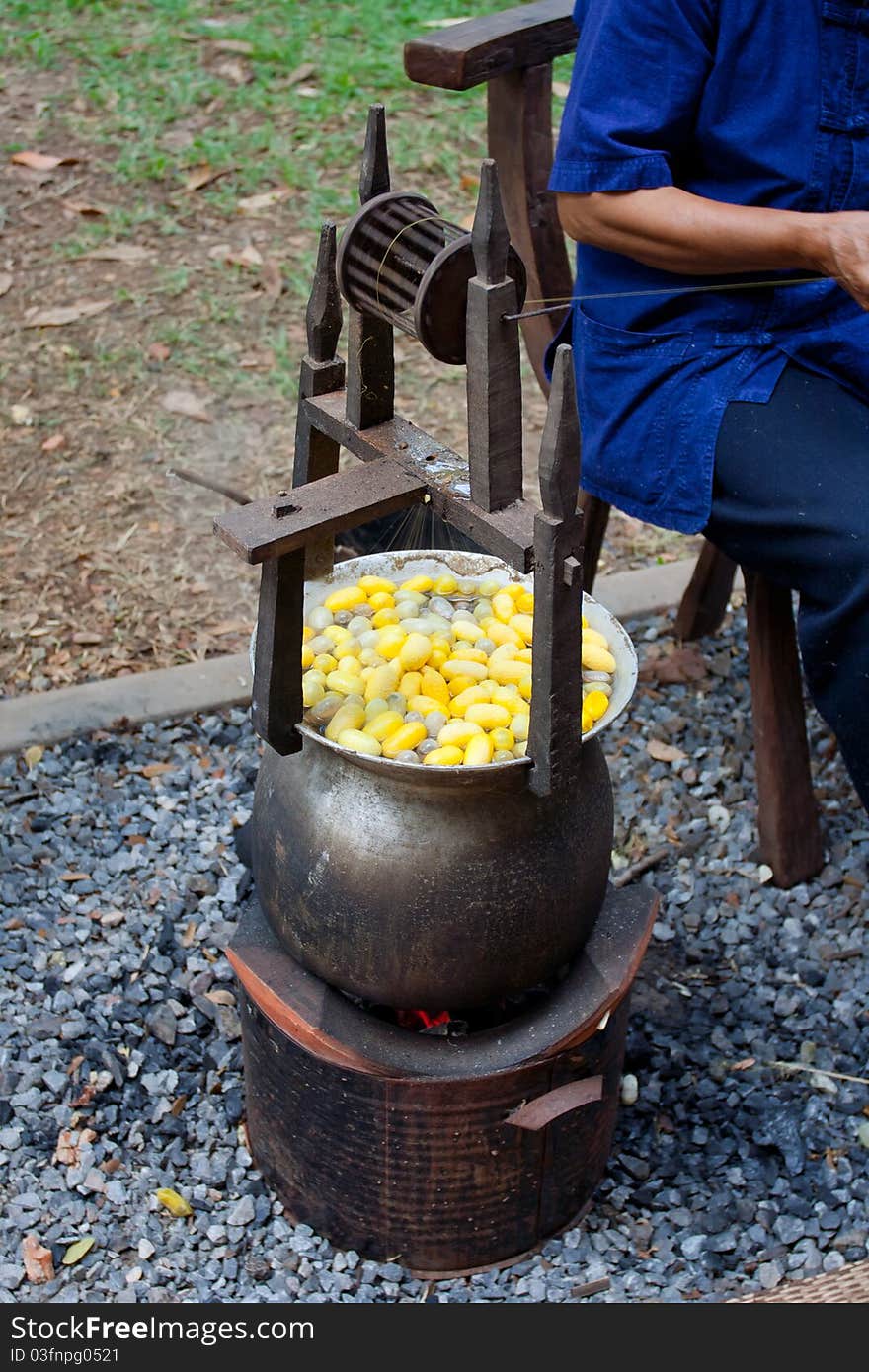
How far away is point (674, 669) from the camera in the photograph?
3.60 meters

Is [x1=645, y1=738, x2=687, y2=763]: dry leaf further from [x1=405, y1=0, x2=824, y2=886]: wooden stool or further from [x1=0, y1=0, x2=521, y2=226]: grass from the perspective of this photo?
[x1=0, y1=0, x2=521, y2=226]: grass

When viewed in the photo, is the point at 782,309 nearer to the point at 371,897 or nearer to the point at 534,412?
the point at 371,897

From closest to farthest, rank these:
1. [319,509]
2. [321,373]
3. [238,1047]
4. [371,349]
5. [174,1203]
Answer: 1. [319,509]
2. [371,349]
3. [321,373]
4. [174,1203]
5. [238,1047]

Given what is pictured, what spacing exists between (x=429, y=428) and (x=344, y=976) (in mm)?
2563

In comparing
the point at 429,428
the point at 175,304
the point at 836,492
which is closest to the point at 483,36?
the point at 836,492

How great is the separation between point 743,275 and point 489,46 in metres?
0.71

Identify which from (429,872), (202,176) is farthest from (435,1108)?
(202,176)

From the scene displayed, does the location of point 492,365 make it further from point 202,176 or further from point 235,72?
point 235,72

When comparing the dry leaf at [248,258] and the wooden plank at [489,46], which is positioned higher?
the wooden plank at [489,46]

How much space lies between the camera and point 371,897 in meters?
2.07

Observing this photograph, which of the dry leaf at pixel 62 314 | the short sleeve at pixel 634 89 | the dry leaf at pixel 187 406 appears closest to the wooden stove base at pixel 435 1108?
the short sleeve at pixel 634 89

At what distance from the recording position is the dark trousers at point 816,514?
7.86 ft

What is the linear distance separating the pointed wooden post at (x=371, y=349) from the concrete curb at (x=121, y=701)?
135 centimetres

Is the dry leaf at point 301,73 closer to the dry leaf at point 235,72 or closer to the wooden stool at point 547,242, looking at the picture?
the dry leaf at point 235,72
